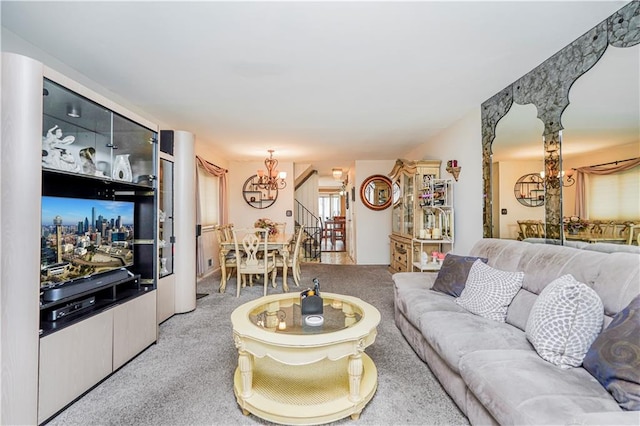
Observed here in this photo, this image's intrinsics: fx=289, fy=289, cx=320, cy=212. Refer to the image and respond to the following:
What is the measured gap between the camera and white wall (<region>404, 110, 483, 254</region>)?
3.50 m

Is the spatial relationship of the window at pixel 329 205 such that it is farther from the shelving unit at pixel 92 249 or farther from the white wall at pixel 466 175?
the shelving unit at pixel 92 249

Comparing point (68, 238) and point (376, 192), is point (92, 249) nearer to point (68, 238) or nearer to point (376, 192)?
point (68, 238)

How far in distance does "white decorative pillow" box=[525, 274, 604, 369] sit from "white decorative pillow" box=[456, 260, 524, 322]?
48 centimetres

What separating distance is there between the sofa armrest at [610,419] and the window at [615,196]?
132cm

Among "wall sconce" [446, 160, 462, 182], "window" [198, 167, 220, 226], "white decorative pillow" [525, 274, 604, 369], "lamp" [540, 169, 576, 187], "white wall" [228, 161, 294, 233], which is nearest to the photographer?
"white decorative pillow" [525, 274, 604, 369]

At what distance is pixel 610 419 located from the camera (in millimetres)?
976

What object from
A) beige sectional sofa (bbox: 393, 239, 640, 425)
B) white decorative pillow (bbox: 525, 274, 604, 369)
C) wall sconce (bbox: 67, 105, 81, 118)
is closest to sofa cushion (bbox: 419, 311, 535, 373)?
beige sectional sofa (bbox: 393, 239, 640, 425)

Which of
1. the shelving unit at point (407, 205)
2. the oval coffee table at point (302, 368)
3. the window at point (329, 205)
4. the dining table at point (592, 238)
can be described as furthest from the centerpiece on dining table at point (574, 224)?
the window at point (329, 205)

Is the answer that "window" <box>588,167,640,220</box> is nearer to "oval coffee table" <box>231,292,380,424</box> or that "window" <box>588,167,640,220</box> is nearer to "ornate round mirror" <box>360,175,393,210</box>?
"oval coffee table" <box>231,292,380,424</box>

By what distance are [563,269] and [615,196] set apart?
1.95ft

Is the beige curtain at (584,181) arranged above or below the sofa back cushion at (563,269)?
above

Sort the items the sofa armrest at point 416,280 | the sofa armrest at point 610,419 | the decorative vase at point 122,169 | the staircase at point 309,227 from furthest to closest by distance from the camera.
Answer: the staircase at point 309,227 → the sofa armrest at point 416,280 → the decorative vase at point 122,169 → the sofa armrest at point 610,419

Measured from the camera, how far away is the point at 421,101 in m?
3.31

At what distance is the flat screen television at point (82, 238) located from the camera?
1.80 metres
